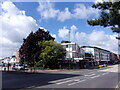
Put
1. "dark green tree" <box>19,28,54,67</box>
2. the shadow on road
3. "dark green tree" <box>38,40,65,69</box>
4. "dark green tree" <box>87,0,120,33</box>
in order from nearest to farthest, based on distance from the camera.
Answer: "dark green tree" <box>87,0,120,33</box>, the shadow on road, "dark green tree" <box>38,40,65,69</box>, "dark green tree" <box>19,28,54,67</box>

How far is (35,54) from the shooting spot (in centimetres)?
5159

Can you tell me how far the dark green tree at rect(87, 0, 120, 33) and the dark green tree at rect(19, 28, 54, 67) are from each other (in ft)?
140

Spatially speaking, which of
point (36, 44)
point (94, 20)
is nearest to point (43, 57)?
point (36, 44)

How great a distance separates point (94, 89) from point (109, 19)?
5746 millimetres

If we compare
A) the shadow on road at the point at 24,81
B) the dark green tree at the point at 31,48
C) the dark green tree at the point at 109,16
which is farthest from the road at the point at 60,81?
the dark green tree at the point at 31,48

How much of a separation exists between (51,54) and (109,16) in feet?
132

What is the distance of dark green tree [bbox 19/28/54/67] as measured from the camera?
52.6m

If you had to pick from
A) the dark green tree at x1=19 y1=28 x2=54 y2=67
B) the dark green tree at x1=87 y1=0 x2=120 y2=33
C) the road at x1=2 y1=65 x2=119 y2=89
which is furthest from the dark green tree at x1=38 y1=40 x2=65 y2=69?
the dark green tree at x1=87 y1=0 x2=120 y2=33

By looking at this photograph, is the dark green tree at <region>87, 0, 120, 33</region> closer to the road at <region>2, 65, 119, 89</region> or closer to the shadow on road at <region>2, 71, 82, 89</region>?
the road at <region>2, 65, 119, 89</region>

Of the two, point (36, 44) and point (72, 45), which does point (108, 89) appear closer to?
point (36, 44)

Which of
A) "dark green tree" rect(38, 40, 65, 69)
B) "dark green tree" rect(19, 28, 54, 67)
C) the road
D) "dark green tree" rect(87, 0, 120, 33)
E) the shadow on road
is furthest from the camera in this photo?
"dark green tree" rect(19, 28, 54, 67)

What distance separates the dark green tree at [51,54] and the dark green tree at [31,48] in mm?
2946

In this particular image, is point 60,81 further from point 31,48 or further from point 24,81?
point 31,48

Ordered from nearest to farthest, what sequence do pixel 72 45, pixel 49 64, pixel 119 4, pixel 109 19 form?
pixel 119 4, pixel 109 19, pixel 49 64, pixel 72 45
